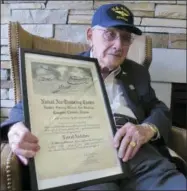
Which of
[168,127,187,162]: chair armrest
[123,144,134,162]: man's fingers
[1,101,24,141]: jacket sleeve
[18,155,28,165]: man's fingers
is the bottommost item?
[168,127,187,162]: chair armrest

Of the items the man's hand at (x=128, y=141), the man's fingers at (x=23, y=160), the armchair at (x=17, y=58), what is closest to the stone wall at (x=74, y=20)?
the armchair at (x=17, y=58)

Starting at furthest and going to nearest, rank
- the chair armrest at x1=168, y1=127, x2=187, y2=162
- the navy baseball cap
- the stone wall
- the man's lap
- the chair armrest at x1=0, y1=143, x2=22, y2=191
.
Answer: the stone wall < the chair armrest at x1=168, y1=127, x2=187, y2=162 < the navy baseball cap < the man's lap < the chair armrest at x1=0, y1=143, x2=22, y2=191

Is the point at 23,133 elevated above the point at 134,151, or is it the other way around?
the point at 23,133

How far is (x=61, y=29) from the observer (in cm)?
159

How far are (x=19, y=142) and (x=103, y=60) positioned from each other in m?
0.46

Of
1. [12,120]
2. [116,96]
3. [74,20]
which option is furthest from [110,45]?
[74,20]

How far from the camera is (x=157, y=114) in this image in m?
1.11

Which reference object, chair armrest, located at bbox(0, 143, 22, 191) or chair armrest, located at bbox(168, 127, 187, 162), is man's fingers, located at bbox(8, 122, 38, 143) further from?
chair armrest, located at bbox(168, 127, 187, 162)

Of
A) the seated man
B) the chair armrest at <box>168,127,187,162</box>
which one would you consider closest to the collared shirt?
the seated man

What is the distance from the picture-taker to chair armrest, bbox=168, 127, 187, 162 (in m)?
1.17

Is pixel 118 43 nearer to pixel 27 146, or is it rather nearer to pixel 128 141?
pixel 128 141

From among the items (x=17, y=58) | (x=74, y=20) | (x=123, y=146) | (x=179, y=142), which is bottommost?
(x=179, y=142)

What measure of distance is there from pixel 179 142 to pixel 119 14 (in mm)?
543

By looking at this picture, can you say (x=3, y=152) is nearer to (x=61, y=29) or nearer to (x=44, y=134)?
(x=44, y=134)
